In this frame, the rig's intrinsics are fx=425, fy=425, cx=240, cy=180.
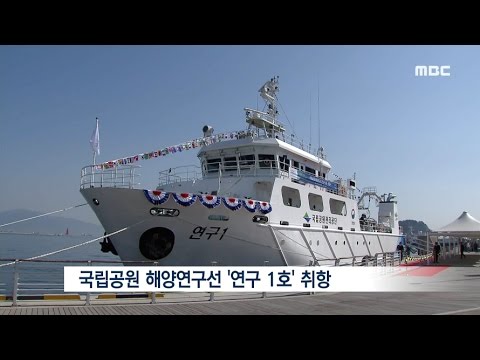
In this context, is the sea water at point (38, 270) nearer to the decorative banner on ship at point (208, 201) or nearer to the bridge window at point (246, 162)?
the decorative banner on ship at point (208, 201)

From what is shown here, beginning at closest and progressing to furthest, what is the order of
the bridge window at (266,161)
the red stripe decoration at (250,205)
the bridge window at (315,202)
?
the red stripe decoration at (250,205) → the bridge window at (266,161) → the bridge window at (315,202)

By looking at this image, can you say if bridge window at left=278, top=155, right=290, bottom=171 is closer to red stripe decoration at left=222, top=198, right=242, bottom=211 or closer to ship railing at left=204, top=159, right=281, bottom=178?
ship railing at left=204, top=159, right=281, bottom=178

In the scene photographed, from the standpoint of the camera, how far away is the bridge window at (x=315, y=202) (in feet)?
66.0

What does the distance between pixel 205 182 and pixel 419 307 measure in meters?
10.5

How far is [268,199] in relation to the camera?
652 inches

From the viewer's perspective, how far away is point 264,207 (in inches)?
598

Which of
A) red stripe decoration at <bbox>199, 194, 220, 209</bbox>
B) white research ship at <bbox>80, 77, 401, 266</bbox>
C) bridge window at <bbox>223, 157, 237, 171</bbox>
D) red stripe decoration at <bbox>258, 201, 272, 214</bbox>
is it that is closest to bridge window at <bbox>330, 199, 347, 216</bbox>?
white research ship at <bbox>80, 77, 401, 266</bbox>

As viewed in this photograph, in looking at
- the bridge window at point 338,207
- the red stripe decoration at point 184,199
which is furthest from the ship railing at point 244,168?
the bridge window at point 338,207

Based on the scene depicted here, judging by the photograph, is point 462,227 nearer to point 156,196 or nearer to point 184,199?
point 184,199
